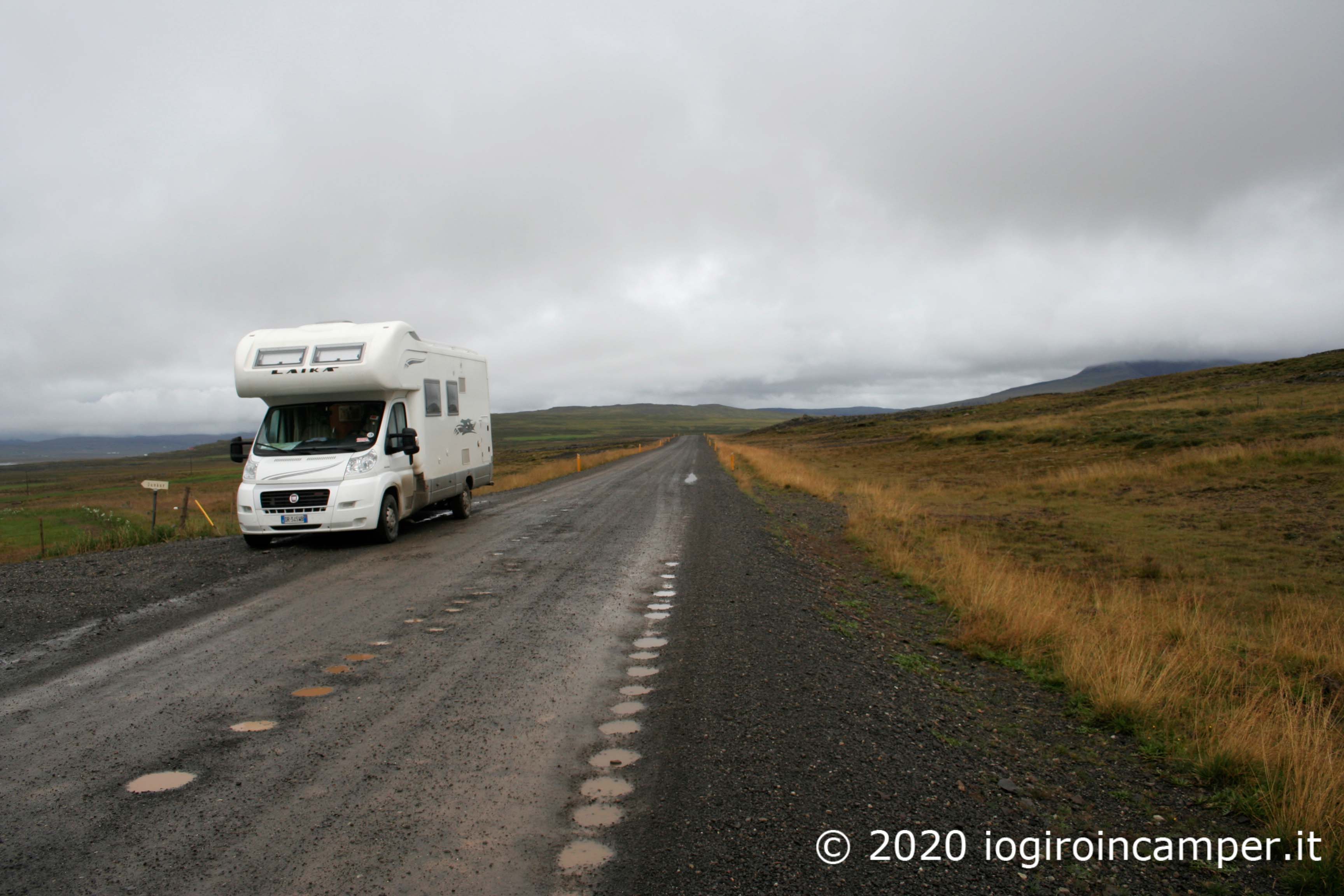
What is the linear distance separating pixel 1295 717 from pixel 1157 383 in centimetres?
6878

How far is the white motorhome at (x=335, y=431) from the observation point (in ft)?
34.1

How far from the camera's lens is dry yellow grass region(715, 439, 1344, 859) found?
3477 mm

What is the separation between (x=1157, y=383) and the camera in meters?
60.1

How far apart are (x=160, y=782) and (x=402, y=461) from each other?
878 cm

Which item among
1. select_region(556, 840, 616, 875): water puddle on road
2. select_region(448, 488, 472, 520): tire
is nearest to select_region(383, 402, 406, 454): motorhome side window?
→ select_region(448, 488, 472, 520): tire

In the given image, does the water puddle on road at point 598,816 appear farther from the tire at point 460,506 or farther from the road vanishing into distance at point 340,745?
the tire at point 460,506

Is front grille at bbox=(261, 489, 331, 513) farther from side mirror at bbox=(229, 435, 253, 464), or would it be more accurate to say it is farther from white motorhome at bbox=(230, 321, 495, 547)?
side mirror at bbox=(229, 435, 253, 464)

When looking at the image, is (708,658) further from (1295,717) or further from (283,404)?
(283,404)

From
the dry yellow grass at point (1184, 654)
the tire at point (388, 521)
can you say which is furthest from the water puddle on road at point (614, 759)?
the tire at point (388, 521)

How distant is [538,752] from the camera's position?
3.80 meters

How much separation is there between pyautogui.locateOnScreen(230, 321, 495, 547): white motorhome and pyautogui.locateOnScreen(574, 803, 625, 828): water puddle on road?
8505 mm

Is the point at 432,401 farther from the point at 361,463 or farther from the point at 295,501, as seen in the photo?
the point at 295,501

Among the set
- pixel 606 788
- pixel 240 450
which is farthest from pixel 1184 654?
pixel 240 450

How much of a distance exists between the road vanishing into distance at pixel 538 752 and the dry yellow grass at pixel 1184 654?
299 millimetres
